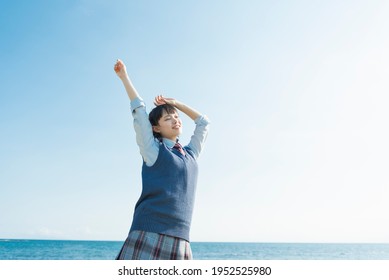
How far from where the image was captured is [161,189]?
9.13 ft

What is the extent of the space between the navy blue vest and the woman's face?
8.3 inches

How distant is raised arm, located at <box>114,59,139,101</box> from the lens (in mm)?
3043

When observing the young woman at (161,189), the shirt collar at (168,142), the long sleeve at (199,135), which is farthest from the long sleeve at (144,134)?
the long sleeve at (199,135)

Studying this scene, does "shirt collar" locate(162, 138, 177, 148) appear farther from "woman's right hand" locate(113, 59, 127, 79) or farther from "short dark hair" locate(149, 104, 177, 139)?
"woman's right hand" locate(113, 59, 127, 79)

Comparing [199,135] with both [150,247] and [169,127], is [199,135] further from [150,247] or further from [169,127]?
[150,247]

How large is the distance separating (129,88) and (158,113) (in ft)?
0.96

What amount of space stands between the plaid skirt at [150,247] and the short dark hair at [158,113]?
0.78 metres

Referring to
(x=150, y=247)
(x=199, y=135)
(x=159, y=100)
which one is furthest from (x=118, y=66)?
(x=150, y=247)

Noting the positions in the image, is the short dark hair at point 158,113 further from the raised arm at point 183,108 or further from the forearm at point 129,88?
the forearm at point 129,88

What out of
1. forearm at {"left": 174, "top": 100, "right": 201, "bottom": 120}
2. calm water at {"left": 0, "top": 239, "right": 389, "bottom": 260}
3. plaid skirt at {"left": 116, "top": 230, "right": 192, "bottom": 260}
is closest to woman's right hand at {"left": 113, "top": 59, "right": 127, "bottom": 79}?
forearm at {"left": 174, "top": 100, "right": 201, "bottom": 120}

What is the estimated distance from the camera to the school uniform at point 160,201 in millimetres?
2717
